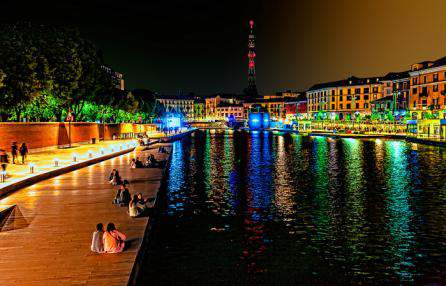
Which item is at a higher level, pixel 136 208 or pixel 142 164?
pixel 136 208

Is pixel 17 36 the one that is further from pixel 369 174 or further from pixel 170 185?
pixel 369 174

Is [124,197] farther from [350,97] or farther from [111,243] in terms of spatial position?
[350,97]

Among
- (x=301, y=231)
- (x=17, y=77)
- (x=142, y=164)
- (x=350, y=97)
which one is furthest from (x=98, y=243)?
(x=350, y=97)

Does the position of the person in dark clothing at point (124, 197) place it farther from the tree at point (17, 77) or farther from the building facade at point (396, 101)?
the building facade at point (396, 101)

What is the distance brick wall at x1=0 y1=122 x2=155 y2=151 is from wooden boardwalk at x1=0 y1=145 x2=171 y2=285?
1937 cm

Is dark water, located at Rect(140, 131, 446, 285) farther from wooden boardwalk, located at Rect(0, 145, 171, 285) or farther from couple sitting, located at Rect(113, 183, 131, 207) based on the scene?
couple sitting, located at Rect(113, 183, 131, 207)

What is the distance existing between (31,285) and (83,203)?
444 inches

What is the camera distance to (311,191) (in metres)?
30.6

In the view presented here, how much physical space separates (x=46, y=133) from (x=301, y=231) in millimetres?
43730

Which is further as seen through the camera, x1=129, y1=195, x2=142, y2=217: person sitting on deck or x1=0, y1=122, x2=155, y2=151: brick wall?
x1=0, y1=122, x2=155, y2=151: brick wall

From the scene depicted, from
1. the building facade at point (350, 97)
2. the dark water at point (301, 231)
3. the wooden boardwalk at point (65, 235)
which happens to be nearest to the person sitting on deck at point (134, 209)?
the wooden boardwalk at point (65, 235)

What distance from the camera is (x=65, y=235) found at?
651 inches

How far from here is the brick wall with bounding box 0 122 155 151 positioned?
46.4 metres

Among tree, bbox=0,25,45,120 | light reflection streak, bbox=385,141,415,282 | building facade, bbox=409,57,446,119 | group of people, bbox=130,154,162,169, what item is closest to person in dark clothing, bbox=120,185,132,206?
light reflection streak, bbox=385,141,415,282
